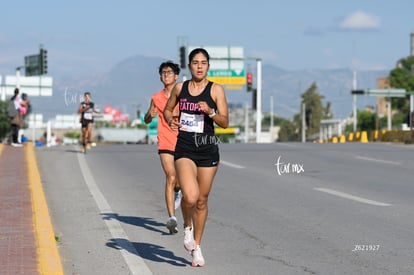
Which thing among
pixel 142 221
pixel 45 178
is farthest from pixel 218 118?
pixel 45 178

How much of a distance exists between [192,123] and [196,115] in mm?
83

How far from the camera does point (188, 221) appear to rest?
8773mm

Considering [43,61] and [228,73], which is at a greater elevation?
[228,73]

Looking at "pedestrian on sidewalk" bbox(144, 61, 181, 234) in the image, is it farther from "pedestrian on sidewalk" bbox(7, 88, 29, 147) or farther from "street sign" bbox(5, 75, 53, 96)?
"street sign" bbox(5, 75, 53, 96)

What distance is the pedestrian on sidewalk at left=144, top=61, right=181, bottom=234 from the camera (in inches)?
446

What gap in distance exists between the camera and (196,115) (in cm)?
853

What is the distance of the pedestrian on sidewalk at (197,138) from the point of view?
850cm

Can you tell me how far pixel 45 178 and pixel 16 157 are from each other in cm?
522

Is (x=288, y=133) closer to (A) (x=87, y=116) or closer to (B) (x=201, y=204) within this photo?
(A) (x=87, y=116)

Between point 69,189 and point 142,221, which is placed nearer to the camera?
point 142,221

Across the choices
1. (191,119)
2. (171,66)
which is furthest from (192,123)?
(171,66)

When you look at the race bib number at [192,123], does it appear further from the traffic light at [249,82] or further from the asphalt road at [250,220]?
the traffic light at [249,82]

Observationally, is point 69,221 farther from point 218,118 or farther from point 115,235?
point 218,118

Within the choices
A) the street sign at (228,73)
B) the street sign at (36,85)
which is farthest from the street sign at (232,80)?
the street sign at (36,85)
